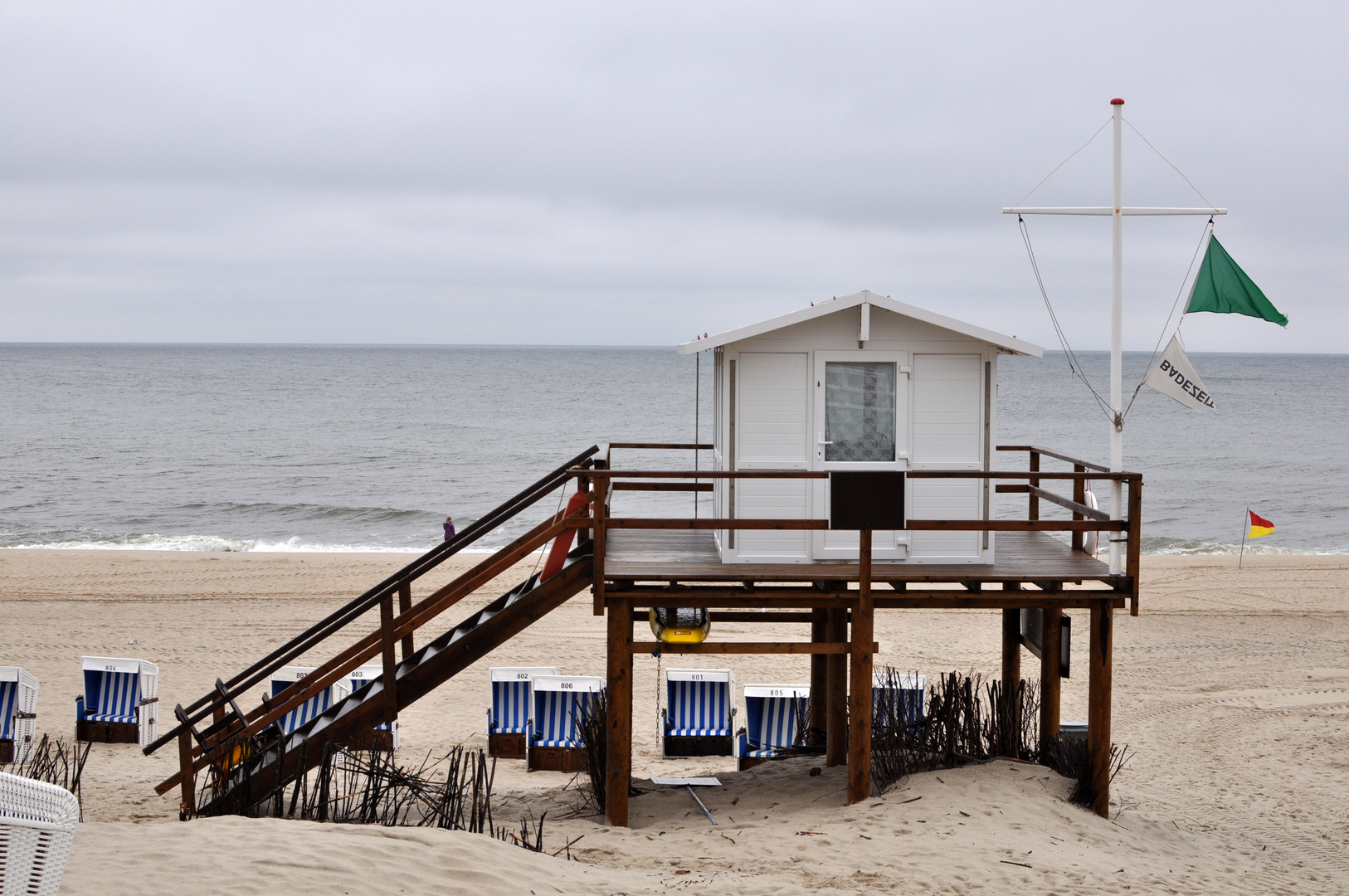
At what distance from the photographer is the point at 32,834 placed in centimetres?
473

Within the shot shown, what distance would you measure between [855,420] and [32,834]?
717 centimetres

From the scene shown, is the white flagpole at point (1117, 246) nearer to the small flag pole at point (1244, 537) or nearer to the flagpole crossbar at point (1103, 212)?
the flagpole crossbar at point (1103, 212)

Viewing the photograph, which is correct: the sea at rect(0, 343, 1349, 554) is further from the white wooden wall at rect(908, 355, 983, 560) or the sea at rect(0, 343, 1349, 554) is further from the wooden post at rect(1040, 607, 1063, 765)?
the wooden post at rect(1040, 607, 1063, 765)

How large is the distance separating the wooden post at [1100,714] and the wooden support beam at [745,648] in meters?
2.00

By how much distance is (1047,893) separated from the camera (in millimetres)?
7410

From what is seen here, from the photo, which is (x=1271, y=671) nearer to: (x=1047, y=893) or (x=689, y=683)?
(x=689, y=683)

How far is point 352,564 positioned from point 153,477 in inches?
1009

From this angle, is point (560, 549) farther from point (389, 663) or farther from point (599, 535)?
point (389, 663)

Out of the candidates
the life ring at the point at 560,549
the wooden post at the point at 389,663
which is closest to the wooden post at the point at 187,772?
the wooden post at the point at 389,663

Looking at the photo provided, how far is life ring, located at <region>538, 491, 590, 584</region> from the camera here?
984cm

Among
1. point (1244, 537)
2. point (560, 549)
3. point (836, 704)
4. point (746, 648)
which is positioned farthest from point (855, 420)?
point (1244, 537)

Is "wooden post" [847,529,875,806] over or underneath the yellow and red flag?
underneath

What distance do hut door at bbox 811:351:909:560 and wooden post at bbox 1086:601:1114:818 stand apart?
1.83m

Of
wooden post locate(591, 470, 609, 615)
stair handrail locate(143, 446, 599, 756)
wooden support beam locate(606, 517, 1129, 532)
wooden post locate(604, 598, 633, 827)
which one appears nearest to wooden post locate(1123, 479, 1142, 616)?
wooden support beam locate(606, 517, 1129, 532)
